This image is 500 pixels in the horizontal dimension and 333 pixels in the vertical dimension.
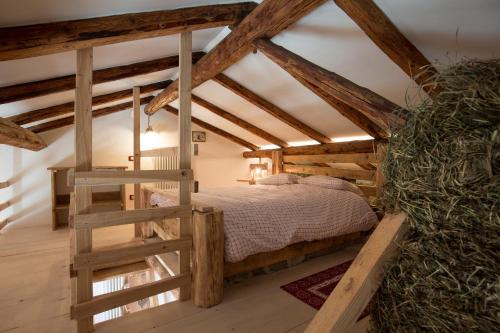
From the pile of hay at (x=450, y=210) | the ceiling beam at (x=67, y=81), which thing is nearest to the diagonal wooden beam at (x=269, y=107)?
the ceiling beam at (x=67, y=81)

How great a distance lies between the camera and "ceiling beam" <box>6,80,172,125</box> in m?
3.25

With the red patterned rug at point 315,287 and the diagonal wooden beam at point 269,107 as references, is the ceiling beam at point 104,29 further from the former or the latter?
the red patterned rug at point 315,287

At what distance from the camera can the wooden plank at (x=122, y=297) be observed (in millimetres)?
1638

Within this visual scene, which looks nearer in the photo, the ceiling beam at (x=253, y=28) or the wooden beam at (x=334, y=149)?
the ceiling beam at (x=253, y=28)

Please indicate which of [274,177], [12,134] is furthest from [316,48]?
[12,134]

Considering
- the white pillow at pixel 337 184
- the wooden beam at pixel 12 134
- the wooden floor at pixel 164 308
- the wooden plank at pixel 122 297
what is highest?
the wooden beam at pixel 12 134

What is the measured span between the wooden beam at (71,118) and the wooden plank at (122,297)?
3.59 m

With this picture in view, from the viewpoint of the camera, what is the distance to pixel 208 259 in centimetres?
193

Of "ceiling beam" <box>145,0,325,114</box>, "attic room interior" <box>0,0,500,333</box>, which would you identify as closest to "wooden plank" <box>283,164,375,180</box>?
"attic room interior" <box>0,0,500,333</box>

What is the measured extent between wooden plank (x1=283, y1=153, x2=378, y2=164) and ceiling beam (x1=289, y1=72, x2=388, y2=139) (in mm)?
312

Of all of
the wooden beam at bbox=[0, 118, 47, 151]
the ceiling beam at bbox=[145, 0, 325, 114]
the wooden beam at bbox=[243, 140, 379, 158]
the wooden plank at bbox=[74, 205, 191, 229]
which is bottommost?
the wooden plank at bbox=[74, 205, 191, 229]

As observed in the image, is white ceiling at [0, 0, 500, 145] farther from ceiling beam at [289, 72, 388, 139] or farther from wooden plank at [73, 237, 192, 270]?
wooden plank at [73, 237, 192, 270]

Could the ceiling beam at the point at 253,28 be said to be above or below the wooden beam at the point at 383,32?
above

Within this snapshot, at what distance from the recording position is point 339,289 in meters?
0.61
